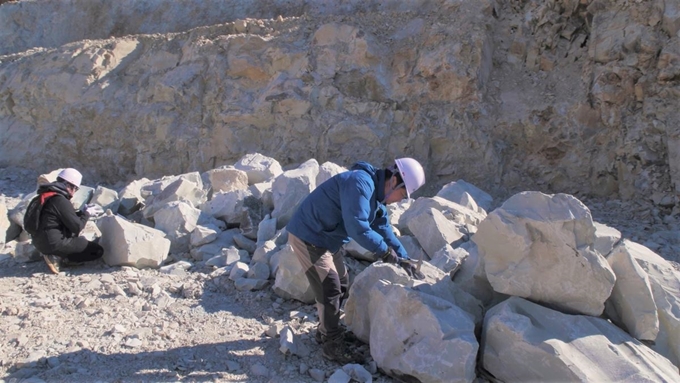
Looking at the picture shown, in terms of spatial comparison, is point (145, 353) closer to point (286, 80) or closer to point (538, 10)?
point (286, 80)

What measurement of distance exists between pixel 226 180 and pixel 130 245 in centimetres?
192

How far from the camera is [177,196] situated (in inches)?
242

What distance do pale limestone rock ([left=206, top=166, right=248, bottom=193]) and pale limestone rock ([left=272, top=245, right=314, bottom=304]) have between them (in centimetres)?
252

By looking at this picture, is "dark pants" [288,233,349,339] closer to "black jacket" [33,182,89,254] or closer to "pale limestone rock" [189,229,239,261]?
"pale limestone rock" [189,229,239,261]

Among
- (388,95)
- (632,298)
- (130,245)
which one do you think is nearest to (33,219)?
(130,245)

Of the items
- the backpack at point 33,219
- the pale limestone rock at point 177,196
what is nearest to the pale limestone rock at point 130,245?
the backpack at point 33,219

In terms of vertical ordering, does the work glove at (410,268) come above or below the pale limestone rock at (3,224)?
above

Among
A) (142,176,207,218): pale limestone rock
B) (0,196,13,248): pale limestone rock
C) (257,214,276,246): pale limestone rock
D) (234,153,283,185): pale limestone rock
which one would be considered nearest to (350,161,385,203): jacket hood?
(257,214,276,246): pale limestone rock

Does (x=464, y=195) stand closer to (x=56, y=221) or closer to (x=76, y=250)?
(x=76, y=250)

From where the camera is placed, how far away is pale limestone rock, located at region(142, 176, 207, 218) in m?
6.05

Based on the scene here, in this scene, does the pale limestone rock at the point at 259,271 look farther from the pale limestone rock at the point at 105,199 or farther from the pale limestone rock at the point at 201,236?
the pale limestone rock at the point at 105,199

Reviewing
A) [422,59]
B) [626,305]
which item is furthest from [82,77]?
[626,305]

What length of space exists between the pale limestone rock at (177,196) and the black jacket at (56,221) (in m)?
1.09

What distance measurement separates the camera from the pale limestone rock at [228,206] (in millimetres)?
5738
